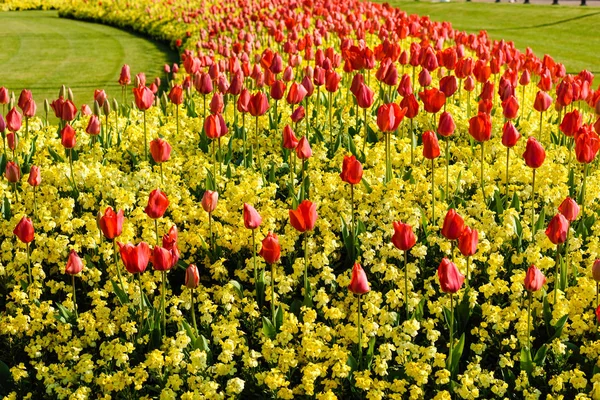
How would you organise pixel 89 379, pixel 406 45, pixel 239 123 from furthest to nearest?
1. pixel 406 45
2. pixel 239 123
3. pixel 89 379

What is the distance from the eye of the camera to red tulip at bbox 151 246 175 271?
343cm

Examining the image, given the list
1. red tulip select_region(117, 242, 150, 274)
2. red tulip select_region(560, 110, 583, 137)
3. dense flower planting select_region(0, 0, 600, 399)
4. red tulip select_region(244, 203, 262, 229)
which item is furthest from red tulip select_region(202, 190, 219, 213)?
red tulip select_region(560, 110, 583, 137)

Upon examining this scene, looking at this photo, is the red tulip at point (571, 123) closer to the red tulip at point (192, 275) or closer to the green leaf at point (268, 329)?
the green leaf at point (268, 329)

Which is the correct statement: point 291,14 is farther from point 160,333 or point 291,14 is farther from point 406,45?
point 160,333

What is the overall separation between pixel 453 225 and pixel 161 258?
132 centimetres

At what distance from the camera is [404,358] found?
11.6ft

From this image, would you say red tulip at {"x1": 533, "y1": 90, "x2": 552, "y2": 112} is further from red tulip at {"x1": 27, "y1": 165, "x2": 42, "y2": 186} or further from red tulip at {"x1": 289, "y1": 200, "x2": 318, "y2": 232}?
red tulip at {"x1": 27, "y1": 165, "x2": 42, "y2": 186}

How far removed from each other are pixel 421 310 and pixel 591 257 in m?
1.09

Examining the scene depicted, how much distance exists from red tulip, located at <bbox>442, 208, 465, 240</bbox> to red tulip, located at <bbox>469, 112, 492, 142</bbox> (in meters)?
1.22

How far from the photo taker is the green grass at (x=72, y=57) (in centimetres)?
1270

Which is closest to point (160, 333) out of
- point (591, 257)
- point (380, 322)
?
point (380, 322)

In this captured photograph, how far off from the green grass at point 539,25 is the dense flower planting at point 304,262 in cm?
938

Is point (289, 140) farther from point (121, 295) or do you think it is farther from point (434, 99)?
point (121, 295)

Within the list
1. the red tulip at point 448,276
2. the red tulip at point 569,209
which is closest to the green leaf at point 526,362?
the red tulip at point 448,276
